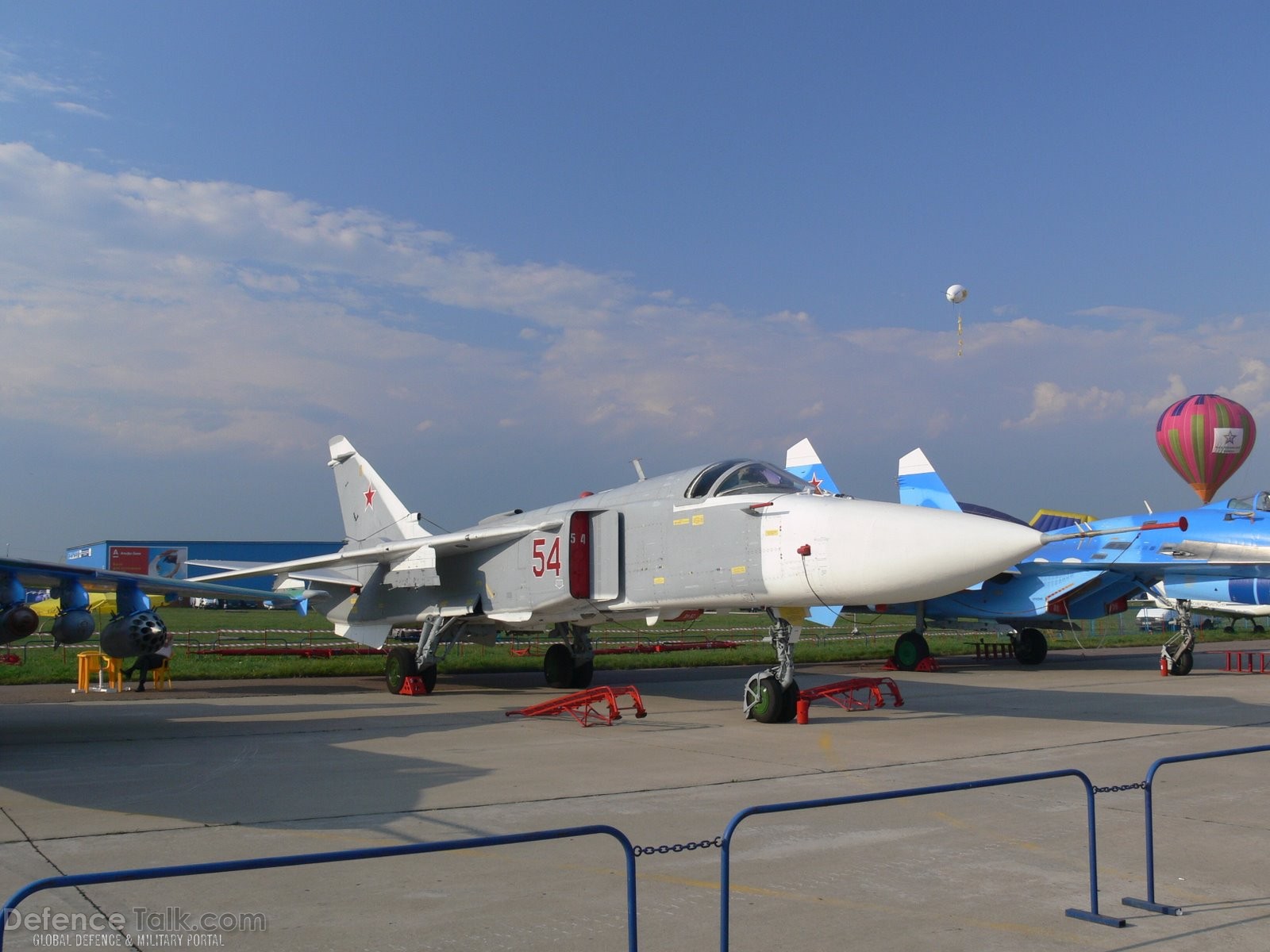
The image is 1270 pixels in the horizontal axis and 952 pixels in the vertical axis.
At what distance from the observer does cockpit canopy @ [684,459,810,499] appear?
11953 millimetres

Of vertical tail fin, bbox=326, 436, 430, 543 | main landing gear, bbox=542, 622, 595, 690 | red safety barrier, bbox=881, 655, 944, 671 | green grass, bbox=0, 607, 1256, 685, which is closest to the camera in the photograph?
main landing gear, bbox=542, 622, 595, 690

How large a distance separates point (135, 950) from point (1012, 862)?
4510mm

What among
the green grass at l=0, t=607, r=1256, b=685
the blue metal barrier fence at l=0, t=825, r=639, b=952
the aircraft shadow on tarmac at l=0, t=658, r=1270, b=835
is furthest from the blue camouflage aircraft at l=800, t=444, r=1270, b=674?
the blue metal barrier fence at l=0, t=825, r=639, b=952

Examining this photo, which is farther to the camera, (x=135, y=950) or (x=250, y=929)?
(x=250, y=929)

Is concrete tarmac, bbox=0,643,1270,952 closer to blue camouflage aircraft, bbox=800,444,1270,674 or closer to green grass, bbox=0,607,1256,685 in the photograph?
green grass, bbox=0,607,1256,685

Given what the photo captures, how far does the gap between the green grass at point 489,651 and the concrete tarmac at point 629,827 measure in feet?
21.8

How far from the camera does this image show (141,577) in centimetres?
1123

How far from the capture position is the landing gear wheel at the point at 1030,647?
974 inches

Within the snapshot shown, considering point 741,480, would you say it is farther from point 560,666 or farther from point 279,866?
point 279,866

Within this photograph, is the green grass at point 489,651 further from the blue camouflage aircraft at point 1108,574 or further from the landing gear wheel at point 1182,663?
the landing gear wheel at point 1182,663

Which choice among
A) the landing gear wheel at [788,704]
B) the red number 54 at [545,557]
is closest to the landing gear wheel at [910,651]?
the red number 54 at [545,557]

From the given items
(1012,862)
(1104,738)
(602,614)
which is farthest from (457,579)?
(1012,862)

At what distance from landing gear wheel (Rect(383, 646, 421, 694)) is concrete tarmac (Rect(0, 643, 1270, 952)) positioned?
3056 mm

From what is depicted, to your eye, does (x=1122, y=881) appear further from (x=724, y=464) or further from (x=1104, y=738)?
(x=724, y=464)
